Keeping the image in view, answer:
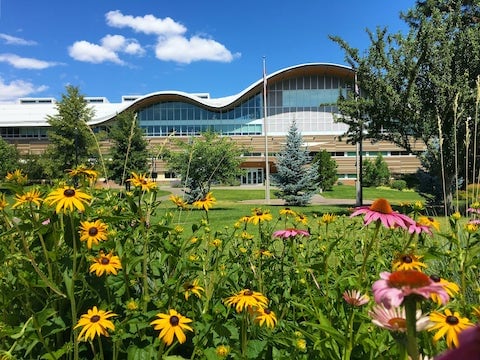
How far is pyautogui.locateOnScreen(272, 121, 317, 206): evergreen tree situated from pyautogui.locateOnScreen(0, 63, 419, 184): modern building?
2414cm

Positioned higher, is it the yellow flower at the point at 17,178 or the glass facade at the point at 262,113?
the glass facade at the point at 262,113

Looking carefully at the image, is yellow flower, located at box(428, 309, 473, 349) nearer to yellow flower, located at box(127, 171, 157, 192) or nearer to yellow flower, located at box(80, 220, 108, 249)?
yellow flower, located at box(80, 220, 108, 249)

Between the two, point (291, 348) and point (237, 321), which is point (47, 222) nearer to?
point (237, 321)

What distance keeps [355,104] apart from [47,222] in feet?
50.8

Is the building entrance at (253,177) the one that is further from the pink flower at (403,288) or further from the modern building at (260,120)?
the pink flower at (403,288)

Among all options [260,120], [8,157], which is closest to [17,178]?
[8,157]

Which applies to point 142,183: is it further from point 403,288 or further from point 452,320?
point 403,288

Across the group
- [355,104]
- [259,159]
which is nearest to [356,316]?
[355,104]

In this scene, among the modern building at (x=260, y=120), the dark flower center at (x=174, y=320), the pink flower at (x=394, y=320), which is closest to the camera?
the pink flower at (x=394, y=320)

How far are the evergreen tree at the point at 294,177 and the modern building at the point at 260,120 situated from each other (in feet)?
79.2

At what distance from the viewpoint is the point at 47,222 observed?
206 centimetres

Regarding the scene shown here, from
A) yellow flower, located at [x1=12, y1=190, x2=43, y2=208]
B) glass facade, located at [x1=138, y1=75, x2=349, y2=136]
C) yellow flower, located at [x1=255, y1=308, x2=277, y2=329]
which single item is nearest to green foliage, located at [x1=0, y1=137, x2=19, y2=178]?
glass facade, located at [x1=138, y1=75, x2=349, y2=136]

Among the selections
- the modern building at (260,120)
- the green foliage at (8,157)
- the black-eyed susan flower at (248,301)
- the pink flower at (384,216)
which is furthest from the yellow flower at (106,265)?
the modern building at (260,120)

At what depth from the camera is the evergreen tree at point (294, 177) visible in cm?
2781
